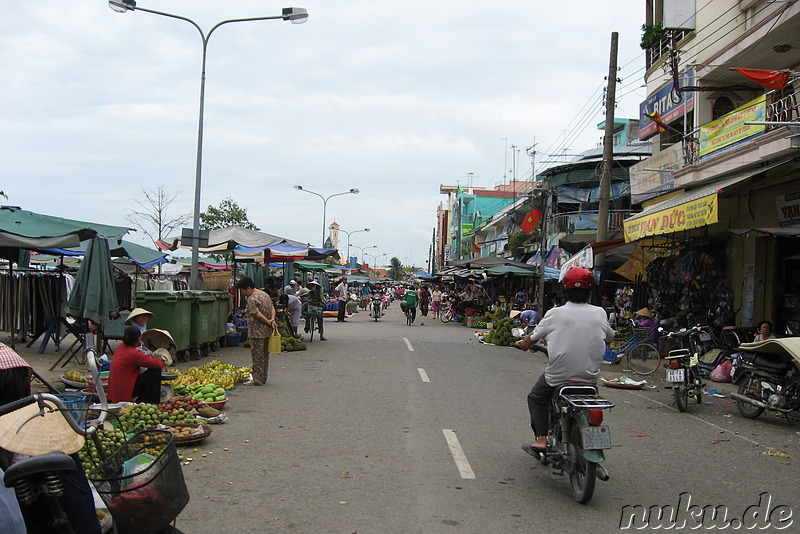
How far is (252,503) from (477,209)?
76.2 metres

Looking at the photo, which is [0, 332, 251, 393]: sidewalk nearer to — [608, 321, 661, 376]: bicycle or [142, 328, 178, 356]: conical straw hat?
[142, 328, 178, 356]: conical straw hat

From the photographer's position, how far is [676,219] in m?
15.2

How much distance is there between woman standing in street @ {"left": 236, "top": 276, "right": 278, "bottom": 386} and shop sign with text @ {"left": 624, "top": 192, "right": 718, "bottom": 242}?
8883 mm

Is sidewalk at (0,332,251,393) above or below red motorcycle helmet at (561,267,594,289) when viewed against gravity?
below

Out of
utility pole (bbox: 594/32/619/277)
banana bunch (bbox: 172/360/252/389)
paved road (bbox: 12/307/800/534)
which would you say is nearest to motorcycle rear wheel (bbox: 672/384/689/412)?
paved road (bbox: 12/307/800/534)

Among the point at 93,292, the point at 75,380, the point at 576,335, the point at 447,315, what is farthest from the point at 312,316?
the point at 447,315

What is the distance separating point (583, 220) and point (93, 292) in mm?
28397

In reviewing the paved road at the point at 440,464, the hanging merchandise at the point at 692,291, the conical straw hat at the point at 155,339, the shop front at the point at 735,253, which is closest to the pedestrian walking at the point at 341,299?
the hanging merchandise at the point at 692,291

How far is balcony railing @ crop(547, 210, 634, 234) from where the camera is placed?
34156 mm

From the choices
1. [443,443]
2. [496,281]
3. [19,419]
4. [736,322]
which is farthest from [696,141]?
[496,281]

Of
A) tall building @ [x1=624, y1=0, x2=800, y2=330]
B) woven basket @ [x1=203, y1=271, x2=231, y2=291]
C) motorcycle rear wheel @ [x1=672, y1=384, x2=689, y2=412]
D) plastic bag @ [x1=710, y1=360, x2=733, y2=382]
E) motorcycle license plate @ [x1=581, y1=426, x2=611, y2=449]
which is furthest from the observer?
woven basket @ [x1=203, y1=271, x2=231, y2=291]

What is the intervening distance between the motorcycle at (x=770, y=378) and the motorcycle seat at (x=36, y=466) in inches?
349

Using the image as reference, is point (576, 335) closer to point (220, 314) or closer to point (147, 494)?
point (147, 494)

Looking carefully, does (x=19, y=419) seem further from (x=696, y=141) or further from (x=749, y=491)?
(x=696, y=141)
